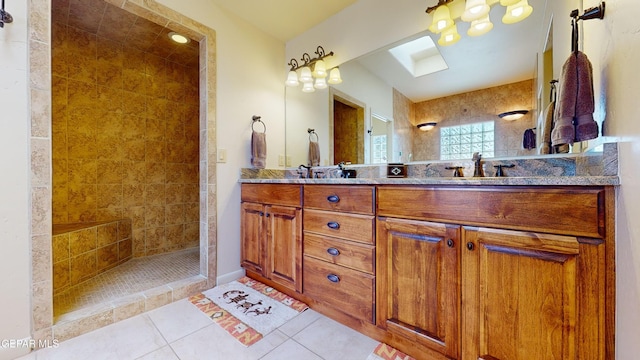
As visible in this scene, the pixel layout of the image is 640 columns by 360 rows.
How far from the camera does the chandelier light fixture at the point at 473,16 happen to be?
1.36m

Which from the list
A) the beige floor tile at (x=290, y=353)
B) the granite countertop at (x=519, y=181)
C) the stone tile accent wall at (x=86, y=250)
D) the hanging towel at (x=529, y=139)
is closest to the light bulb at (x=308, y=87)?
the granite countertop at (x=519, y=181)

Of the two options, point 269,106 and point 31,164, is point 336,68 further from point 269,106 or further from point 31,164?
point 31,164

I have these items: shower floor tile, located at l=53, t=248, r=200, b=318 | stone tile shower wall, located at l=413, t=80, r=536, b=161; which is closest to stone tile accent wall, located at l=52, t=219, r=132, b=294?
shower floor tile, located at l=53, t=248, r=200, b=318

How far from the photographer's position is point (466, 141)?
154 centimetres

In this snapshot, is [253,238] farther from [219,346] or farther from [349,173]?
[349,173]

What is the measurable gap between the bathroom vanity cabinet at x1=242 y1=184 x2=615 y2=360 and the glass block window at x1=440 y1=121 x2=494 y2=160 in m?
0.64

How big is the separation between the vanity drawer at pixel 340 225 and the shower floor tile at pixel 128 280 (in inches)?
50.5

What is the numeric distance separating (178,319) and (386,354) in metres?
1.28

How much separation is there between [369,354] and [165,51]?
3416 millimetres

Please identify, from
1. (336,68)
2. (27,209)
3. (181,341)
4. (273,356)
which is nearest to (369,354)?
(273,356)

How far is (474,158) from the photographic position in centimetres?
146

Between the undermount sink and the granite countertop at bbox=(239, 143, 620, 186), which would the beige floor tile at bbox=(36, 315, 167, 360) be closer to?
the granite countertop at bbox=(239, 143, 620, 186)

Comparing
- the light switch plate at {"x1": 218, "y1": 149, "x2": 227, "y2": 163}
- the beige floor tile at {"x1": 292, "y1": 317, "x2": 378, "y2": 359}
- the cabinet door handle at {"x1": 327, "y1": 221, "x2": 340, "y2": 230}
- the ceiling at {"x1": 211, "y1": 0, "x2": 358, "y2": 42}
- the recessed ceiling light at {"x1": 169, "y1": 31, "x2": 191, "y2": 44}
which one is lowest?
the beige floor tile at {"x1": 292, "y1": 317, "x2": 378, "y2": 359}

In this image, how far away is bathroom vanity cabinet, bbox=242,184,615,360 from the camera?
78 centimetres
